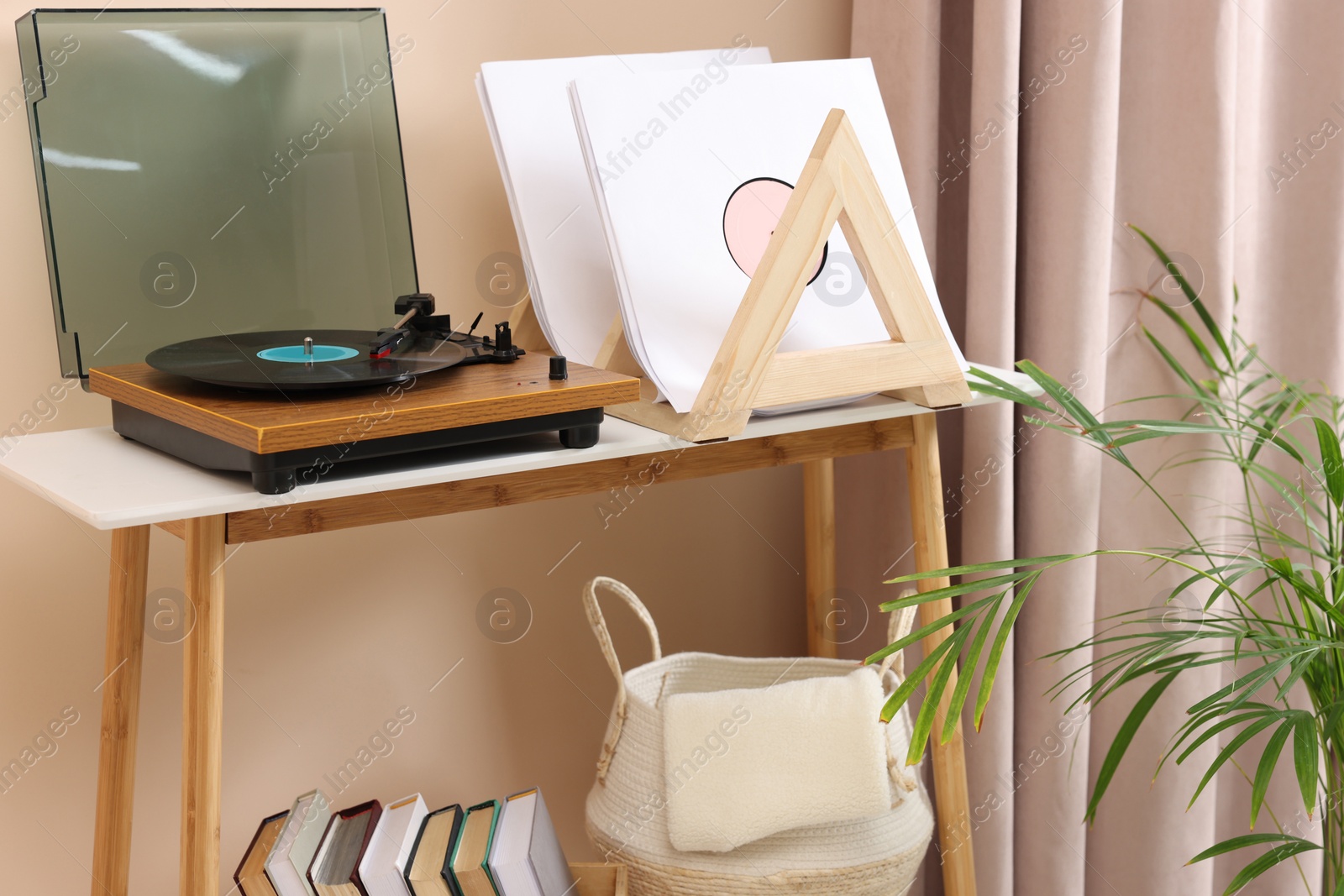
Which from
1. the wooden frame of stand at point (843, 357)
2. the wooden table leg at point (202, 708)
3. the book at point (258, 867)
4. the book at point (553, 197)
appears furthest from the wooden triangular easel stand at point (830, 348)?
the book at point (258, 867)

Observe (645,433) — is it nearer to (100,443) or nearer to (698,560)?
(100,443)

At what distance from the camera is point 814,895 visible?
1.15 meters

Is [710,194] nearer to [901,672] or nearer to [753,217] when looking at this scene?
[753,217]

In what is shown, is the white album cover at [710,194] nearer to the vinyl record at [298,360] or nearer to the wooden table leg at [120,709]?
the vinyl record at [298,360]

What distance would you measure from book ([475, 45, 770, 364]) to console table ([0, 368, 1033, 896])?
0.50 ft

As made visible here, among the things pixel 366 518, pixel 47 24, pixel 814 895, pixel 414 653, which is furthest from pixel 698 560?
pixel 47 24

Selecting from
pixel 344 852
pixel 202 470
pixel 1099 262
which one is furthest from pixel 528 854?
pixel 1099 262

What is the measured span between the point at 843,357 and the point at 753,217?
0.62 ft

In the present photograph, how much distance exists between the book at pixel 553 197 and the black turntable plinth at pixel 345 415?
16 cm

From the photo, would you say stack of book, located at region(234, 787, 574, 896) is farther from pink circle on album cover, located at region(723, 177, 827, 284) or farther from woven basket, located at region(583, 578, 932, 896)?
pink circle on album cover, located at region(723, 177, 827, 284)

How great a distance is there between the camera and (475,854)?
111 centimetres

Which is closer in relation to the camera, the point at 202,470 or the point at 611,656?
the point at 202,470

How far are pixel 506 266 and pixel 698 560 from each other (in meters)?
0.49

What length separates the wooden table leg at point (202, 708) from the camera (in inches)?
34.7
